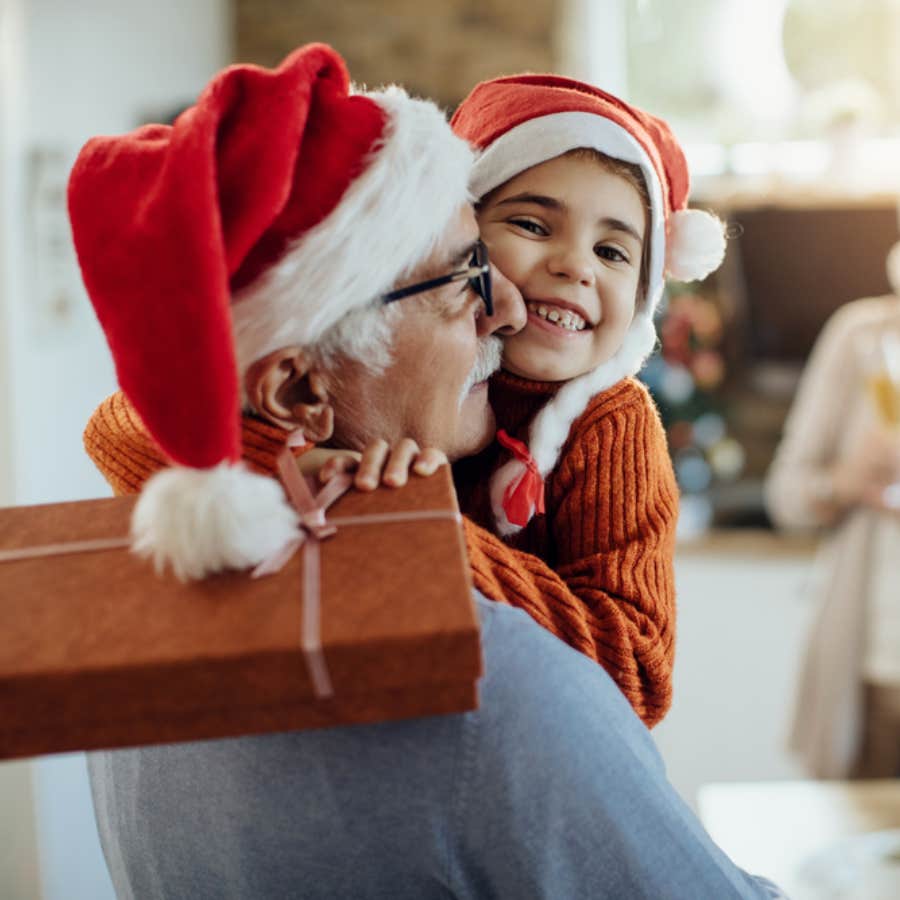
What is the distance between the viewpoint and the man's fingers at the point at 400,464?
79 cm

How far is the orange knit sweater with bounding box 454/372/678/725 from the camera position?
977mm

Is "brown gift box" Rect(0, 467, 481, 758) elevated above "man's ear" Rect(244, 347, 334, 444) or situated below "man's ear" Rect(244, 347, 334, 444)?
below

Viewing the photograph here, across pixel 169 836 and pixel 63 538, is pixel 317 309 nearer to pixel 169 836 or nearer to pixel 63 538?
pixel 63 538

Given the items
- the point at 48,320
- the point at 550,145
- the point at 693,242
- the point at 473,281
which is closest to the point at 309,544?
the point at 473,281

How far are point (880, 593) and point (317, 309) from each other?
2.15m

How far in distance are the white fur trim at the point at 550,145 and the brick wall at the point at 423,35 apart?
3463 millimetres

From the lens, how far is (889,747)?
2.68 m

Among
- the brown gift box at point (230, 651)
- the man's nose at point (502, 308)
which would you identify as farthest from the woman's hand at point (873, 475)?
the brown gift box at point (230, 651)

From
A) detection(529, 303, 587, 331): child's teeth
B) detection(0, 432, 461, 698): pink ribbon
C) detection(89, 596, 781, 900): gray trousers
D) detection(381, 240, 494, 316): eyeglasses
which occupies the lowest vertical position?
detection(89, 596, 781, 900): gray trousers

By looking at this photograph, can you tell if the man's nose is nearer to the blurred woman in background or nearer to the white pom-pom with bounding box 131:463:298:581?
the white pom-pom with bounding box 131:463:298:581

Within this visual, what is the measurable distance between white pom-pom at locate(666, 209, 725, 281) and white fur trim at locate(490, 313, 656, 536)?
0.25 feet

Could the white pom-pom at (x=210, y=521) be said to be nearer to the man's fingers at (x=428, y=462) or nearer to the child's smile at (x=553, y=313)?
the man's fingers at (x=428, y=462)

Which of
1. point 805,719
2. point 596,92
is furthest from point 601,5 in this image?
point 596,92

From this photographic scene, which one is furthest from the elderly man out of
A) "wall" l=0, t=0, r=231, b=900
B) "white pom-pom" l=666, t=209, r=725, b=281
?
"wall" l=0, t=0, r=231, b=900
